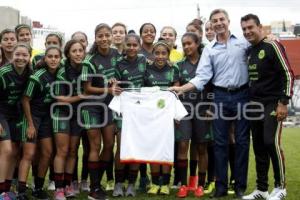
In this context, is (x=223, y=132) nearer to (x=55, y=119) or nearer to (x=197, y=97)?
(x=197, y=97)

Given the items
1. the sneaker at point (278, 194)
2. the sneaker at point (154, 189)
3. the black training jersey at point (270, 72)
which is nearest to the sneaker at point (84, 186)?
the sneaker at point (154, 189)

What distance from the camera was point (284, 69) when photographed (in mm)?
6195

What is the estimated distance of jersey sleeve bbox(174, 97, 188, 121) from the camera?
6.71 m

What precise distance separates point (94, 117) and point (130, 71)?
2.67 ft

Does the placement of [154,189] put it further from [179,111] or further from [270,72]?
[270,72]

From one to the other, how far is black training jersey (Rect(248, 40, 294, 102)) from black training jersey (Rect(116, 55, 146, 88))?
1.50 m

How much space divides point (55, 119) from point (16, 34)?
5.86ft

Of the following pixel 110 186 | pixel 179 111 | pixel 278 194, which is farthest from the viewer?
pixel 110 186

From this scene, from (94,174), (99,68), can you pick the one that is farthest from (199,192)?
(99,68)

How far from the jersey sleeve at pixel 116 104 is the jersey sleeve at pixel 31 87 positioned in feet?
3.30

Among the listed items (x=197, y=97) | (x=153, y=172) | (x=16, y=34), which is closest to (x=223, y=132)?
(x=197, y=97)

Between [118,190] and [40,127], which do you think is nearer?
[40,127]

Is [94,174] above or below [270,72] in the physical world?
below

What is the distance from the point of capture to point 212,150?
739 cm
